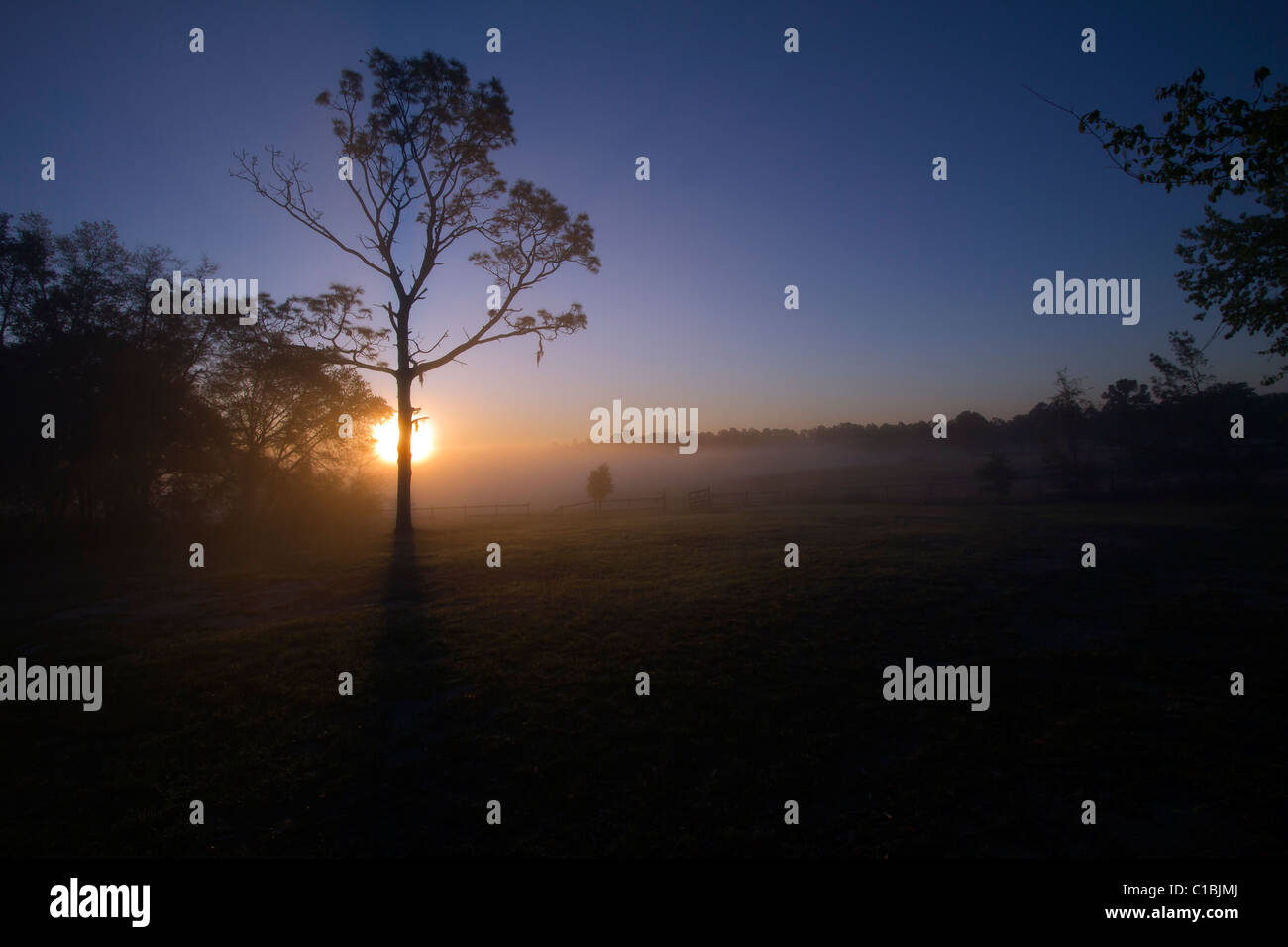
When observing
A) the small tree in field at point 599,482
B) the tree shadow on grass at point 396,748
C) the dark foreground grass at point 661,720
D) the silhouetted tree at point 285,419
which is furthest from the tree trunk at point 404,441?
the small tree in field at point 599,482

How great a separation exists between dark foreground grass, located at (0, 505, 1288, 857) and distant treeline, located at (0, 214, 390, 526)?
420 inches

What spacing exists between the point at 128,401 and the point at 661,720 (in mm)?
26746

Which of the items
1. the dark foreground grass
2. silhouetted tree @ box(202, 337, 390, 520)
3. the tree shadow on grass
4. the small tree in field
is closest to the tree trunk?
silhouetted tree @ box(202, 337, 390, 520)

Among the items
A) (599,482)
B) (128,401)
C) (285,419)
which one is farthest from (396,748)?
(599,482)

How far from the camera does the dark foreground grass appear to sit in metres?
4.73

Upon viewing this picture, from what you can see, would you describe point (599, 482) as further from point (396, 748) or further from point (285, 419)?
point (396, 748)

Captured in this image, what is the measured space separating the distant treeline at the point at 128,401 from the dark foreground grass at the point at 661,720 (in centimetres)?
1066

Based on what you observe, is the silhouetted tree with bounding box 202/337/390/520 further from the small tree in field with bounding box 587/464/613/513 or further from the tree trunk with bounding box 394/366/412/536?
Result: the small tree in field with bounding box 587/464/613/513

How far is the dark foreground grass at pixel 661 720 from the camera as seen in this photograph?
4730 mm

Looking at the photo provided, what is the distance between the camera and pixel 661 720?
6.66 m
